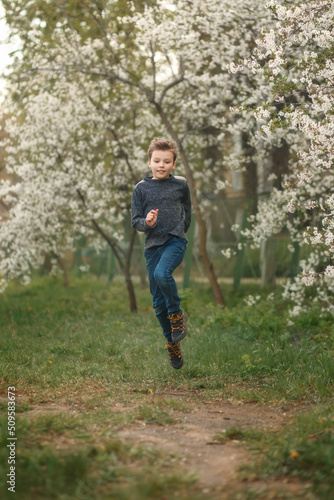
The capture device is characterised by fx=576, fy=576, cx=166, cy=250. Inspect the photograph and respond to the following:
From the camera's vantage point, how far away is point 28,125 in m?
12.7

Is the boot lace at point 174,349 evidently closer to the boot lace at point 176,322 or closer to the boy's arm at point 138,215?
the boot lace at point 176,322

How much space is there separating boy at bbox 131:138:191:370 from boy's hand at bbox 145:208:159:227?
97 millimetres

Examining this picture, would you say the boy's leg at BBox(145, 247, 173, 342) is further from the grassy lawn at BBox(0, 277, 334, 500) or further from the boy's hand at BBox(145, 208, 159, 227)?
the grassy lawn at BBox(0, 277, 334, 500)

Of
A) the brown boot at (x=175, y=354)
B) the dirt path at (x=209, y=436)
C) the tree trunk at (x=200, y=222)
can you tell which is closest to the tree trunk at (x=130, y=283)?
the tree trunk at (x=200, y=222)

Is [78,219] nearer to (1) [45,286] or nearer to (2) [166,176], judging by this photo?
(1) [45,286]

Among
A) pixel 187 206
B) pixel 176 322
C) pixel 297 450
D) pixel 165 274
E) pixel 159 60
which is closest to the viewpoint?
pixel 297 450

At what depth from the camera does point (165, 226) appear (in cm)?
537

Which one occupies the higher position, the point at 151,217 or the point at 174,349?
the point at 151,217

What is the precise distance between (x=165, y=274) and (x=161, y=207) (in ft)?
2.22

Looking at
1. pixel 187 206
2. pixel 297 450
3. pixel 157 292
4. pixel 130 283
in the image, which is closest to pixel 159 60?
pixel 130 283

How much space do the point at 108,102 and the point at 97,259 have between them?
9.48 m

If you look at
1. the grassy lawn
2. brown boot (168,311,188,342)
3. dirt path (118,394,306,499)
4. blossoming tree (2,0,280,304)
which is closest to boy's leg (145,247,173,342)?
brown boot (168,311,188,342)

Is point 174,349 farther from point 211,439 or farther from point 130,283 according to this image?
point 130,283

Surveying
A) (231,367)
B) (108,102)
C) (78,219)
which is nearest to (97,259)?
(78,219)
